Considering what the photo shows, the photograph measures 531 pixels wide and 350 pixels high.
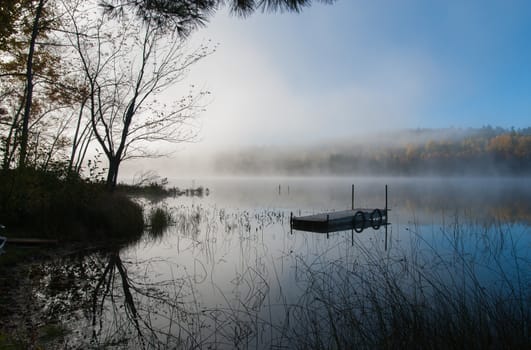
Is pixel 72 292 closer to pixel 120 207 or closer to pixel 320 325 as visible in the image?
pixel 320 325

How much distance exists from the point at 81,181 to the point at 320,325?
10.3 m

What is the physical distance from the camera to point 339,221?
18.1 meters

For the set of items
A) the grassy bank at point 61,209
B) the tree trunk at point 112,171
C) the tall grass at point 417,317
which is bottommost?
the tall grass at point 417,317

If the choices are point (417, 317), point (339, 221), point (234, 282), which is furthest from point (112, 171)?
point (417, 317)

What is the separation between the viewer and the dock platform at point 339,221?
670 inches

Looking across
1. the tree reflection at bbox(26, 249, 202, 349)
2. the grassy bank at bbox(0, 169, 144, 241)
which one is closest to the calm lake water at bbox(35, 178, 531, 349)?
the tree reflection at bbox(26, 249, 202, 349)

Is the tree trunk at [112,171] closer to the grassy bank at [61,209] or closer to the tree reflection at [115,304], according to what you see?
the grassy bank at [61,209]

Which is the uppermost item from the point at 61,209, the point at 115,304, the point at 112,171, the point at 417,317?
the point at 112,171

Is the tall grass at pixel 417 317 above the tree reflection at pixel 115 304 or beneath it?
above

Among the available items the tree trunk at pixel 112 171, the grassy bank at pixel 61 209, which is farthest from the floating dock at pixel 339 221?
the tree trunk at pixel 112 171

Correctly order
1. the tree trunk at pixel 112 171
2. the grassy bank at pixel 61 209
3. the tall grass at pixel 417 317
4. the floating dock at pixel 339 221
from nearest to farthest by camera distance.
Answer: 1. the tall grass at pixel 417 317
2. the grassy bank at pixel 61 209
3. the tree trunk at pixel 112 171
4. the floating dock at pixel 339 221

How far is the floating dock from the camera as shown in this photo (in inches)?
670

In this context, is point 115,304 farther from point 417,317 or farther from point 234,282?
point 417,317

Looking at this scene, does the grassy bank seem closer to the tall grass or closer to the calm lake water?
the calm lake water
